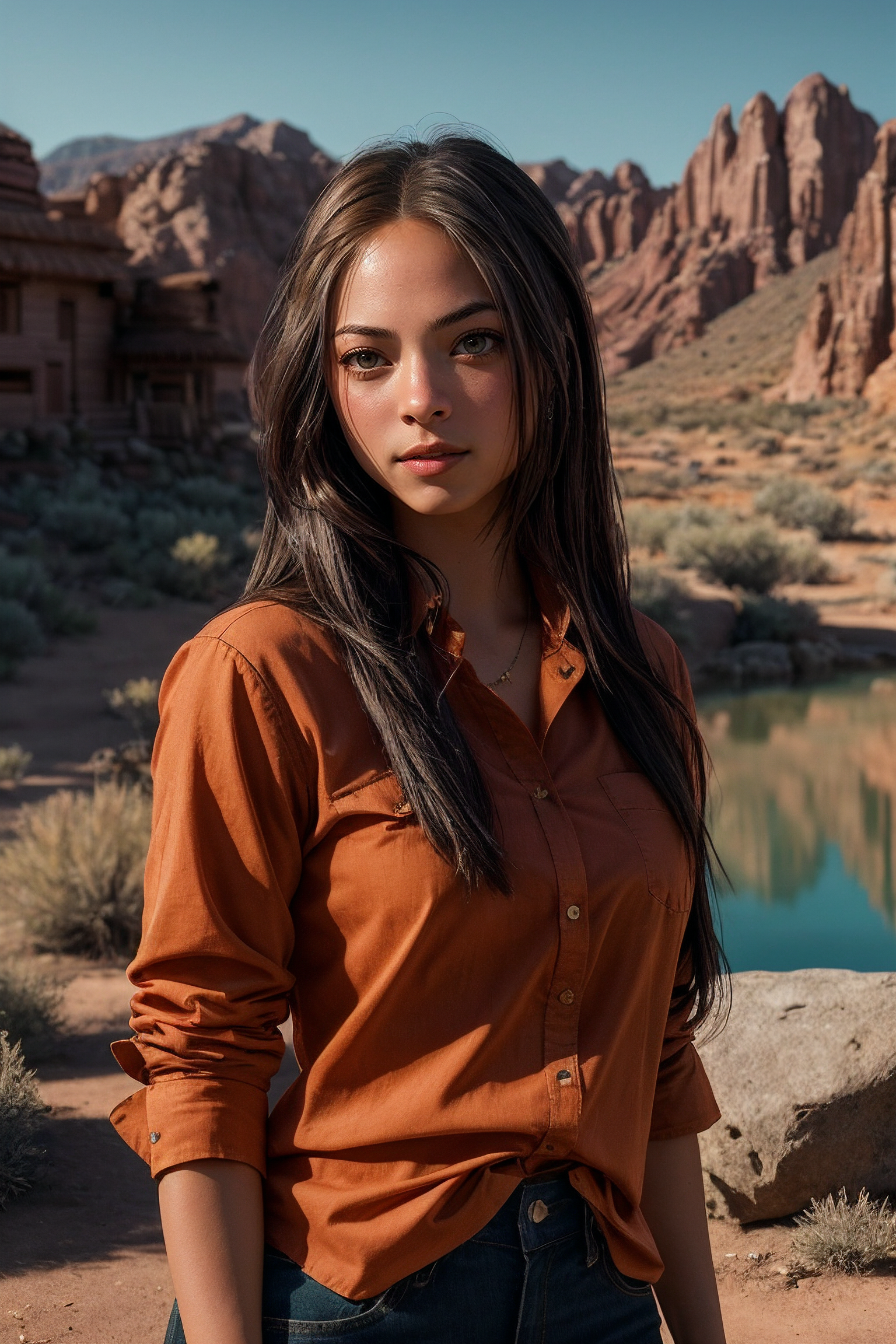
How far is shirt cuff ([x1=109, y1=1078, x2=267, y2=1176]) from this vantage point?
1399mm

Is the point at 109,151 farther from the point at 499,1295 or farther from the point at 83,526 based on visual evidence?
the point at 499,1295

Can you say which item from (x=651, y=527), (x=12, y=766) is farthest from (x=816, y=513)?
(x=12, y=766)

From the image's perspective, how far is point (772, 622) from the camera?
16.5m

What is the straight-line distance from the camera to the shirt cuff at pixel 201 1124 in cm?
140

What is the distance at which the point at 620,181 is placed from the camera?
103312mm

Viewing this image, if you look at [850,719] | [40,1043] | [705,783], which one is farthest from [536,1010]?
[850,719]

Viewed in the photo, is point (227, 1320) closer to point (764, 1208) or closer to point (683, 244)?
point (764, 1208)

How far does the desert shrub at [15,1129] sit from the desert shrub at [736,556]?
16007mm

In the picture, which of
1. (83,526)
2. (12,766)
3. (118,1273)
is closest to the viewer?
(118,1273)

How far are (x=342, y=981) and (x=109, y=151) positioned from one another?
168808 millimetres

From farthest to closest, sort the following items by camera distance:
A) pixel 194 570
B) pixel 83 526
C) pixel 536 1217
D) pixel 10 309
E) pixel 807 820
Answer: pixel 10 309, pixel 83 526, pixel 194 570, pixel 807 820, pixel 536 1217

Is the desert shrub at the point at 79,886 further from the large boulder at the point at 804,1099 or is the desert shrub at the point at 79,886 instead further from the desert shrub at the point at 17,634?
the desert shrub at the point at 17,634

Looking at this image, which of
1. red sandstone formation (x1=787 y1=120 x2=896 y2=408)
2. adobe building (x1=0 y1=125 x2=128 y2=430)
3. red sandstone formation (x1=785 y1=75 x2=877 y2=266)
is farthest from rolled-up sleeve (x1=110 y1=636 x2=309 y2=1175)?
red sandstone formation (x1=785 y1=75 x2=877 y2=266)

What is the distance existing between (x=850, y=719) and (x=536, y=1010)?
38.5 feet
